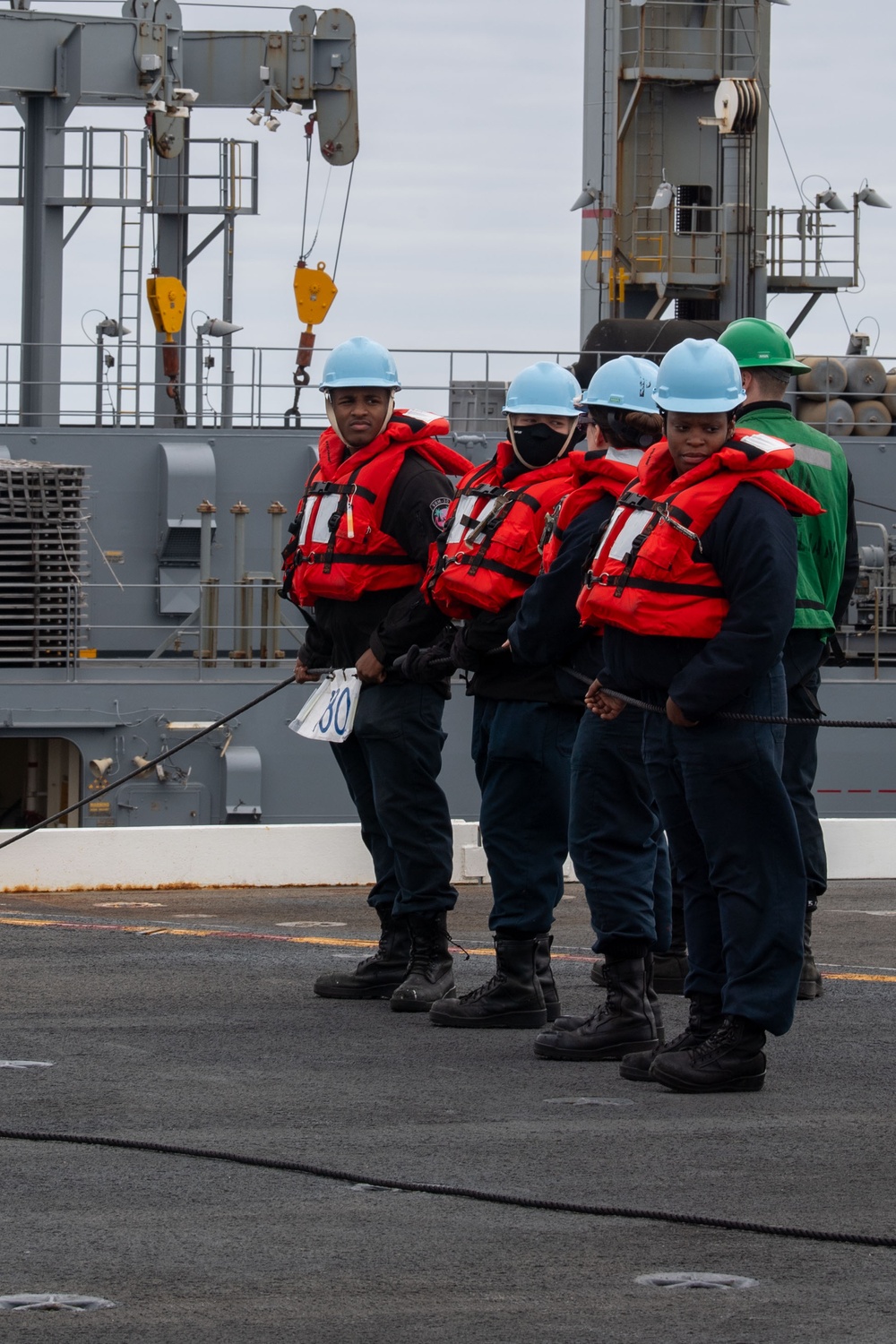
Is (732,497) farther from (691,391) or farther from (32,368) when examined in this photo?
(32,368)

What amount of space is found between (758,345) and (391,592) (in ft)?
4.64

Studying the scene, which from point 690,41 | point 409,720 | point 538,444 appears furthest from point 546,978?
point 690,41

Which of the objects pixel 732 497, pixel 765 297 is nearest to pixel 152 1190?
pixel 732 497

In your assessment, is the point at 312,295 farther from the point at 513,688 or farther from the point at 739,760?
the point at 739,760

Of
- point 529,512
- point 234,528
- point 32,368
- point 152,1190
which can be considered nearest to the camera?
point 152,1190

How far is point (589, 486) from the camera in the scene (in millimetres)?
5527

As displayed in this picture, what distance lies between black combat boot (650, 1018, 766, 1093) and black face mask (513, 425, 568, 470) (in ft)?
5.96

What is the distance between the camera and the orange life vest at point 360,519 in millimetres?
6230

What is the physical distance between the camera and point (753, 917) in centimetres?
493

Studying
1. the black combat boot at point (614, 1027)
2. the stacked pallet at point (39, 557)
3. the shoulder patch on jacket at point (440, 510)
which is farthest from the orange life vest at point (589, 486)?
the stacked pallet at point (39, 557)

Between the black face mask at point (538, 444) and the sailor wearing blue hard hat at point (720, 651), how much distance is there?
775 millimetres

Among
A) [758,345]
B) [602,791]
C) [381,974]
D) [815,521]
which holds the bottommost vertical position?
[381,974]

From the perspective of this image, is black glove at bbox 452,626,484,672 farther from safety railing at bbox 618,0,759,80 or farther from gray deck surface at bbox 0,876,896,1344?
safety railing at bbox 618,0,759,80

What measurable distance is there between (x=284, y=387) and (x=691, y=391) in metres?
13.6
